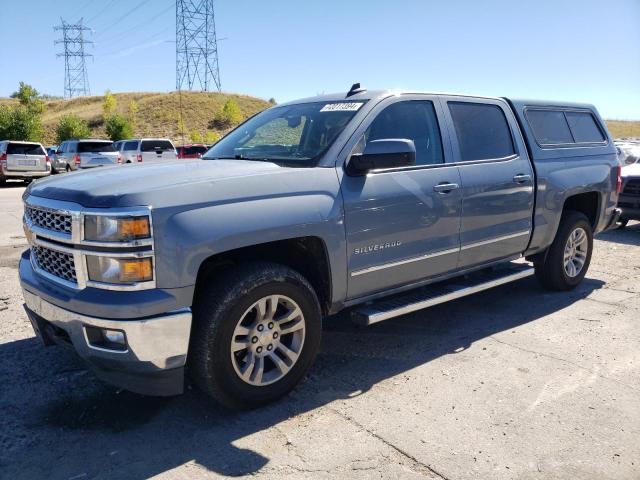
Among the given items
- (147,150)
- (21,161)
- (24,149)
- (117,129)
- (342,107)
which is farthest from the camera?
(117,129)

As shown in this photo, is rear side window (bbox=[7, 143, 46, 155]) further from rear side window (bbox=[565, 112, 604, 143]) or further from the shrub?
the shrub

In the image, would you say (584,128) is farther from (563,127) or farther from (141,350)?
(141,350)

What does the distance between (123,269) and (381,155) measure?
1.73 m

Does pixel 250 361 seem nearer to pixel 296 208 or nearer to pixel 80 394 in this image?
pixel 296 208

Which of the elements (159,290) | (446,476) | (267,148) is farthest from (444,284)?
(159,290)

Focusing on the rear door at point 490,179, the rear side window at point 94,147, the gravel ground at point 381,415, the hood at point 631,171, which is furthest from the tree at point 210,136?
the gravel ground at point 381,415

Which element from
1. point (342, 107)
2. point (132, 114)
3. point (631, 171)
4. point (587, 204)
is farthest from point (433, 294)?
point (132, 114)

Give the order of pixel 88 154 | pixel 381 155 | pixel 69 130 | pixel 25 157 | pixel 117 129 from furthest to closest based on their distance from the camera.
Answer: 1. pixel 117 129
2. pixel 69 130
3. pixel 88 154
4. pixel 25 157
5. pixel 381 155

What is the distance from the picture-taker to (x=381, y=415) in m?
3.16

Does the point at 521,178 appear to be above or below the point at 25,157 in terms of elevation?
below

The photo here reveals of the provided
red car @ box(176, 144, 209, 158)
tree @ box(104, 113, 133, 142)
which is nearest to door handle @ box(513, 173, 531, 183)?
red car @ box(176, 144, 209, 158)

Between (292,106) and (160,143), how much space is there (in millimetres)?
21211

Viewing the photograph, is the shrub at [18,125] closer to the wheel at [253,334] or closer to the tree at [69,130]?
the tree at [69,130]

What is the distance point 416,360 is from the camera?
3951 millimetres
